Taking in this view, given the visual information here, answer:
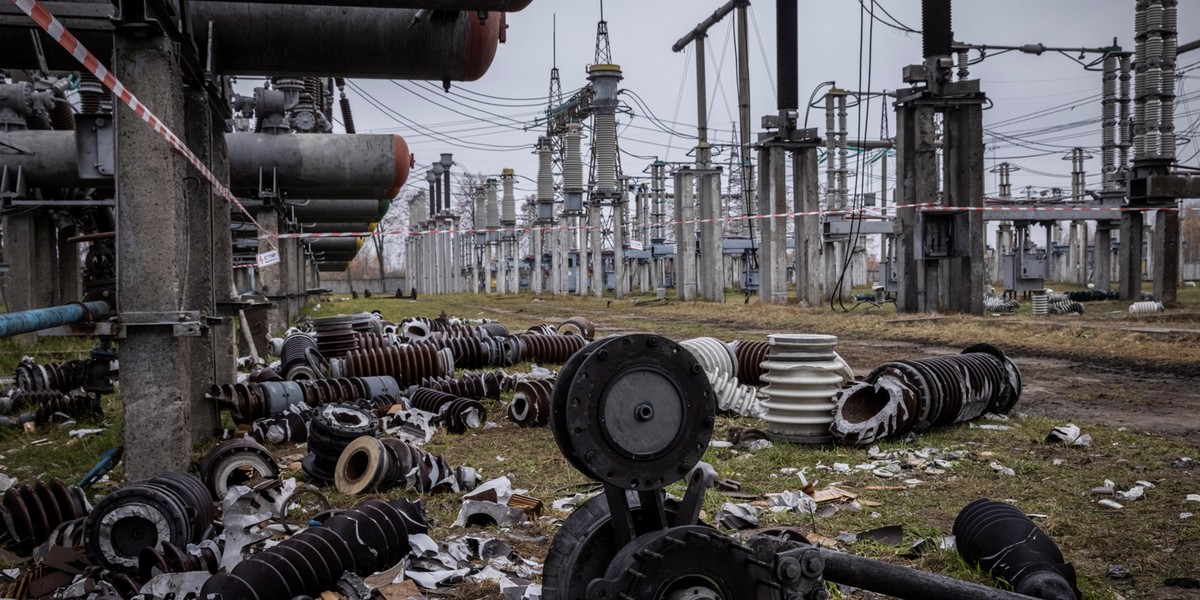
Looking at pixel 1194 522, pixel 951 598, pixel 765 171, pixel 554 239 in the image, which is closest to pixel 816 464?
pixel 1194 522

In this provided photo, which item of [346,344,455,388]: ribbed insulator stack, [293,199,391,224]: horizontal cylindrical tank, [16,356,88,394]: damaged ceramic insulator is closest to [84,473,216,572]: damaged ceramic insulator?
[346,344,455,388]: ribbed insulator stack

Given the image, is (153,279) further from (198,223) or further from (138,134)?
(198,223)

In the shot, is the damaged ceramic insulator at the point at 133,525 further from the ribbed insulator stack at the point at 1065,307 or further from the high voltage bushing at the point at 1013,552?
the ribbed insulator stack at the point at 1065,307

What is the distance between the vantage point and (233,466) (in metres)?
5.53

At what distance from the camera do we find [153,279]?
5.58 meters

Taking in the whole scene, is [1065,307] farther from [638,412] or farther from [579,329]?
[638,412]

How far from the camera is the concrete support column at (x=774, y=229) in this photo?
2417 centimetres

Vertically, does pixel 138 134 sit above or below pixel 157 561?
above

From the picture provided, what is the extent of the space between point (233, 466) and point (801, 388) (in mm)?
4051

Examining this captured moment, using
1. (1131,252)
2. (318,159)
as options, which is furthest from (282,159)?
(1131,252)

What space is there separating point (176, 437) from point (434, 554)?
218 centimetres

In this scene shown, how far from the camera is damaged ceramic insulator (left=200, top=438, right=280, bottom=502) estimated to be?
5.52 metres

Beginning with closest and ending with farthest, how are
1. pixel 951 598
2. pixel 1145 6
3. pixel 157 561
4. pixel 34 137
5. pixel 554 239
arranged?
pixel 951 598
pixel 157 561
pixel 34 137
pixel 1145 6
pixel 554 239

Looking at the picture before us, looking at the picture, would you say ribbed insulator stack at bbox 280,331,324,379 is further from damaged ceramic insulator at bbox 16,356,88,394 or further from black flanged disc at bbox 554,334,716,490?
black flanged disc at bbox 554,334,716,490
